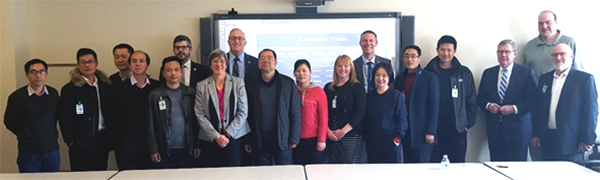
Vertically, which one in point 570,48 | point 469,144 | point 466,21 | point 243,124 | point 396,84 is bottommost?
point 469,144

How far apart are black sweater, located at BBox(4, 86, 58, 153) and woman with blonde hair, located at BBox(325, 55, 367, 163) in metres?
2.25

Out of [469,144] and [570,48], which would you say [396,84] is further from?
[570,48]

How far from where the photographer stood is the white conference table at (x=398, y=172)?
240 centimetres

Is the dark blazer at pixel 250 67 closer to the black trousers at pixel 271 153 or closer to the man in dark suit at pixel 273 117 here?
the man in dark suit at pixel 273 117

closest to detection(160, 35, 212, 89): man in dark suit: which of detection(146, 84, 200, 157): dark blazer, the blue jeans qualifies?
detection(146, 84, 200, 157): dark blazer

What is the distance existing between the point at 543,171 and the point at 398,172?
844 mm

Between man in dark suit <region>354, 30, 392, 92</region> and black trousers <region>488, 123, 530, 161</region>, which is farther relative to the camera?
man in dark suit <region>354, 30, 392, 92</region>

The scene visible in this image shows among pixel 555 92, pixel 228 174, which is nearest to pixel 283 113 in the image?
pixel 228 174

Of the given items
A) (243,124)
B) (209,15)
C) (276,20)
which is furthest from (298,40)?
(243,124)

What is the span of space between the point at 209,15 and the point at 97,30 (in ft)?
3.66

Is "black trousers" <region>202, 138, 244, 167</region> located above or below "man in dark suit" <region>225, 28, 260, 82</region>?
below

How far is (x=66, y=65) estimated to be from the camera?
4.40 meters

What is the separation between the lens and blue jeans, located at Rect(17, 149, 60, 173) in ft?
11.6

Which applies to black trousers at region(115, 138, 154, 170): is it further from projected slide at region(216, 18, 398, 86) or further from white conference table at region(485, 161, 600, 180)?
white conference table at region(485, 161, 600, 180)
